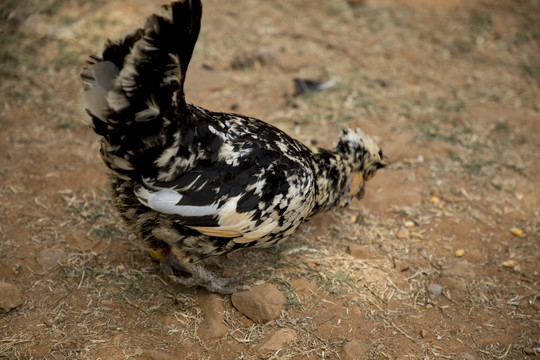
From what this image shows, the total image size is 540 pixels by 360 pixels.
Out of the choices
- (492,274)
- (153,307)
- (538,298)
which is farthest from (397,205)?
(153,307)

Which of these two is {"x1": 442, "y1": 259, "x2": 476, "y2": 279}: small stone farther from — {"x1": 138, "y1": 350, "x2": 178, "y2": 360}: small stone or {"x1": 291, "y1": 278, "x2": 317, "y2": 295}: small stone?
{"x1": 138, "y1": 350, "x2": 178, "y2": 360}: small stone

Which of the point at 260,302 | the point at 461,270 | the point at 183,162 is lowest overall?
the point at 461,270

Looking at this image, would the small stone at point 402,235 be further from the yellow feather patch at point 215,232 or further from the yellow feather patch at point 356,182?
the yellow feather patch at point 215,232

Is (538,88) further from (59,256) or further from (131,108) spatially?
(59,256)

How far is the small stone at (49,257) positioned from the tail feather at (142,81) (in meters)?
1.33

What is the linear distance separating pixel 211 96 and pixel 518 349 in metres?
4.02

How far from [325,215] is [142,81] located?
236 centimetres

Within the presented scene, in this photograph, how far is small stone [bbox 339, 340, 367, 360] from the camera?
2.81 meters

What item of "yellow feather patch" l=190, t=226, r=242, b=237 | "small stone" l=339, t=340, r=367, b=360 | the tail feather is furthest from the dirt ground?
the tail feather

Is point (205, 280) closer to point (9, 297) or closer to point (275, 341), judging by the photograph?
point (275, 341)

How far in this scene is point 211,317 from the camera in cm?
305

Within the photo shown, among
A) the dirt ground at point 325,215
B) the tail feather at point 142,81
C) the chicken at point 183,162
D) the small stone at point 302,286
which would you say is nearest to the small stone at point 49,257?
the dirt ground at point 325,215

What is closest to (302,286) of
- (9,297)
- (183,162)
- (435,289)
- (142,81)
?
(435,289)

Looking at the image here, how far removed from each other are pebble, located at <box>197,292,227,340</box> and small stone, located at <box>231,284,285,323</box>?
126 mm
